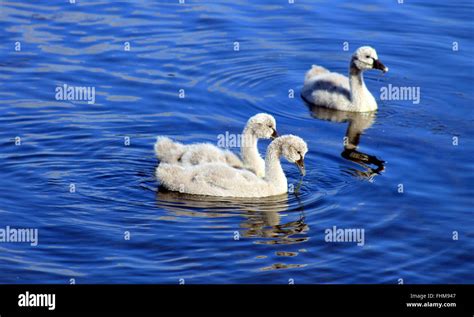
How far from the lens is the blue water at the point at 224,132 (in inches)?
590

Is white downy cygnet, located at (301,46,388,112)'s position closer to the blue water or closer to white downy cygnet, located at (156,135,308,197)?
the blue water

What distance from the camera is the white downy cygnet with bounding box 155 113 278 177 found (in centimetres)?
1719

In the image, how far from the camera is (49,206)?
16391 millimetres

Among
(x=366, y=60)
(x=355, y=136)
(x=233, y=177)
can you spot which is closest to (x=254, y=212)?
(x=233, y=177)

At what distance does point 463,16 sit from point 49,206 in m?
12.4

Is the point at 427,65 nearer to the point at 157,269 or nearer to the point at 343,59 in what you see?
the point at 343,59

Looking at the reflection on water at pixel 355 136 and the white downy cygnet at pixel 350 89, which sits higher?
the white downy cygnet at pixel 350 89

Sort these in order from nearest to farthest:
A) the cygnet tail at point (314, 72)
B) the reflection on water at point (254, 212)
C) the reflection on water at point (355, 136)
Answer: the reflection on water at point (254, 212) < the reflection on water at point (355, 136) < the cygnet tail at point (314, 72)

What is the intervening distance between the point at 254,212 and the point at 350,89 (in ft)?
18.4

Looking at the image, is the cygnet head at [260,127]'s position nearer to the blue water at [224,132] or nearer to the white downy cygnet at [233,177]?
the white downy cygnet at [233,177]

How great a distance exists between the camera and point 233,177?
16688 millimetres

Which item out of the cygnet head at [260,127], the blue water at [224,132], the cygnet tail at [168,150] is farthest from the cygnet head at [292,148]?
the cygnet tail at [168,150]

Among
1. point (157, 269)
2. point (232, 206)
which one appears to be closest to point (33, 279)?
point (157, 269)

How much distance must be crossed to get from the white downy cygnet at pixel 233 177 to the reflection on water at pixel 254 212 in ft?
0.34
